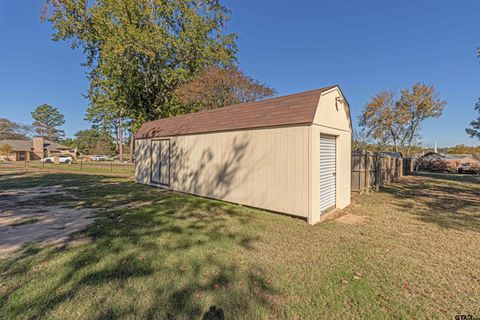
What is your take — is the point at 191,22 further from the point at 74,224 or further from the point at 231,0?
the point at 74,224

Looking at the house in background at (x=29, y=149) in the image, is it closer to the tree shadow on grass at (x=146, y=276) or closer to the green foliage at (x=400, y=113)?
the tree shadow on grass at (x=146, y=276)

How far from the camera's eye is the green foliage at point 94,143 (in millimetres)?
52700

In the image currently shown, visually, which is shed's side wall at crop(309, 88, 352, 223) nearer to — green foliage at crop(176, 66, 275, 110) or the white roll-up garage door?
the white roll-up garage door

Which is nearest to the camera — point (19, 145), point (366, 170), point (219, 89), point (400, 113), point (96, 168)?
point (366, 170)

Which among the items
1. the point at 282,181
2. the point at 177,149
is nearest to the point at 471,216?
the point at 282,181

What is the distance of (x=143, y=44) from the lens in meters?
13.1

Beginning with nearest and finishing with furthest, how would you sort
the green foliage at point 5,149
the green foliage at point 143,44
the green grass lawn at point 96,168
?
the green foliage at point 143,44
the green grass lawn at point 96,168
the green foliage at point 5,149

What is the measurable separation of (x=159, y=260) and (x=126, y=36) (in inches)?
557

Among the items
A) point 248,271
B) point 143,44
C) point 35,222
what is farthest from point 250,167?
point 143,44

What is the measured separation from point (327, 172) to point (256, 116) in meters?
2.54

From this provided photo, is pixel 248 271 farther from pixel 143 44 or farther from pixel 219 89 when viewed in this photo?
pixel 143 44

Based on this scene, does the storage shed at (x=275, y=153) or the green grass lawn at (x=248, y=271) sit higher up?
the storage shed at (x=275, y=153)

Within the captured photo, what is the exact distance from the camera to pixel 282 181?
5.43 m

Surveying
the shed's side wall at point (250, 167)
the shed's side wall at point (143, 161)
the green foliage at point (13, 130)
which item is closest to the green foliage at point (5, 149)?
the green foliage at point (13, 130)
